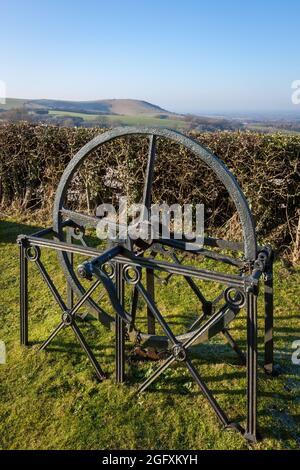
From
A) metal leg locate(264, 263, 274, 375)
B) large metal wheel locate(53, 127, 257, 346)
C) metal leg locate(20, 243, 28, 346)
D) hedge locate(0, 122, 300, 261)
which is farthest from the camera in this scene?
hedge locate(0, 122, 300, 261)

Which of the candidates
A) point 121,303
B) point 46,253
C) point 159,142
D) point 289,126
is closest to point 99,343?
point 121,303

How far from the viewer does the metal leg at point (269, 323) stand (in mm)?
4082

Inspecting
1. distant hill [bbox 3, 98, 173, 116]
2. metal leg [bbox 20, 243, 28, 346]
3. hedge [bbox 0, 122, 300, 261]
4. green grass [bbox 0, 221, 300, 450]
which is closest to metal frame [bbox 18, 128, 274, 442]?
metal leg [bbox 20, 243, 28, 346]

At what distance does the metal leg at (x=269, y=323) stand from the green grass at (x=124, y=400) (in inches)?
5.6

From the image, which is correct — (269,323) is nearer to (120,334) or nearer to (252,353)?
(252,353)

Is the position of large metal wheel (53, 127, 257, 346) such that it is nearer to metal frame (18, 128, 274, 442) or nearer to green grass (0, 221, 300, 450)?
metal frame (18, 128, 274, 442)

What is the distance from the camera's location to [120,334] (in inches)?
157

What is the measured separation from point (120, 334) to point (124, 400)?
0.59m

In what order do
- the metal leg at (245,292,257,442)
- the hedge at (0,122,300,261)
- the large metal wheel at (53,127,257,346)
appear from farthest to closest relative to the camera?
the hedge at (0,122,300,261) < the large metal wheel at (53,127,257,346) < the metal leg at (245,292,257,442)

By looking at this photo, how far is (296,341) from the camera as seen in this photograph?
195 inches

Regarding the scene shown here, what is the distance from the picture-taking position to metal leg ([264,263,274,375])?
13.4ft

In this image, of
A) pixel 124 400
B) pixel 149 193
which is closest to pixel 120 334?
pixel 124 400

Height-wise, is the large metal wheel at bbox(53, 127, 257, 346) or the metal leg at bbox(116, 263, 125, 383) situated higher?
the large metal wheel at bbox(53, 127, 257, 346)

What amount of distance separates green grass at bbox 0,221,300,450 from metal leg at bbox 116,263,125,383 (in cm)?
15
